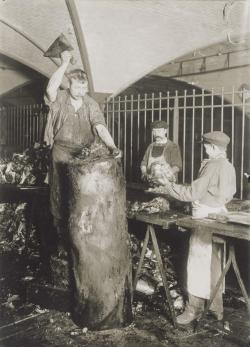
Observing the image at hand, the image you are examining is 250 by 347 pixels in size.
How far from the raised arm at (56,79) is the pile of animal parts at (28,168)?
131 inches

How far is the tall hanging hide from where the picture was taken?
13.7 ft

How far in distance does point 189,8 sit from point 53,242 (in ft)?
16.1

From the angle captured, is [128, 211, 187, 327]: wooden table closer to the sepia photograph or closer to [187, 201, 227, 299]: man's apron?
the sepia photograph

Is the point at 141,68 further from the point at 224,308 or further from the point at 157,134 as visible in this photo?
the point at 224,308

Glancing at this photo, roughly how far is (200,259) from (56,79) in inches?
104

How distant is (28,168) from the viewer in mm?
8352

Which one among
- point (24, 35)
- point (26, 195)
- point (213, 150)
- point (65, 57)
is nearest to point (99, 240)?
point (213, 150)

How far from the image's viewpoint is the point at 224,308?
5.12 metres

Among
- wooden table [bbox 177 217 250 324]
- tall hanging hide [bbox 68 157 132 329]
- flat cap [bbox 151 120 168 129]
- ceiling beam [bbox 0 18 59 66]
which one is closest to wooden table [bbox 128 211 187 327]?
wooden table [bbox 177 217 250 324]

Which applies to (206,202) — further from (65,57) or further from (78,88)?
(65,57)

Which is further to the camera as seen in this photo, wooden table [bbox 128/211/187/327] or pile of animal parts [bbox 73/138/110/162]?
wooden table [bbox 128/211/187/327]

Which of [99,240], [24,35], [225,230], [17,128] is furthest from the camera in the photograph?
[17,128]

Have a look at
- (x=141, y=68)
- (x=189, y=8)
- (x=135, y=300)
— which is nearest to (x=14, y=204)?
(x=141, y=68)

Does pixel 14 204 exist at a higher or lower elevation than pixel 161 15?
lower
